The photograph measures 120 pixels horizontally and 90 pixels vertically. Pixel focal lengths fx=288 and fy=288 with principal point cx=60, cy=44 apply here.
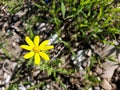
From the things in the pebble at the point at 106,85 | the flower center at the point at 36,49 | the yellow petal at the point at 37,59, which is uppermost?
the flower center at the point at 36,49

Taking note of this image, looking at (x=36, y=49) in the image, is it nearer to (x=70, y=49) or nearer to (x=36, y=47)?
(x=36, y=47)

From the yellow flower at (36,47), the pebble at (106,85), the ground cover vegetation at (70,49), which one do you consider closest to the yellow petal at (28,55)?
the yellow flower at (36,47)

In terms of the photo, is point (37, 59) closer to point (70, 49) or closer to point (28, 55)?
point (28, 55)

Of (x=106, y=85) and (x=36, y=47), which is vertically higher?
(x=36, y=47)

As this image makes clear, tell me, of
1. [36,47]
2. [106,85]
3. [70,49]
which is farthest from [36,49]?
[106,85]

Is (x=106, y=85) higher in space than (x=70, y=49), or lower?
lower

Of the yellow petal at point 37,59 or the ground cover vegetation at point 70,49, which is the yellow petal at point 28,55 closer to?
the yellow petal at point 37,59

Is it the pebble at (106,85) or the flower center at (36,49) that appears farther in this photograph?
the pebble at (106,85)

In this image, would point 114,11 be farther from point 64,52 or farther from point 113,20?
point 64,52

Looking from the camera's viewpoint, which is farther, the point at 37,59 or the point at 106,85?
the point at 106,85

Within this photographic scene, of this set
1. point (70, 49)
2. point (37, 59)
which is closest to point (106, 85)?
point (70, 49)

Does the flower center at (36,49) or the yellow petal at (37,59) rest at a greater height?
the flower center at (36,49)

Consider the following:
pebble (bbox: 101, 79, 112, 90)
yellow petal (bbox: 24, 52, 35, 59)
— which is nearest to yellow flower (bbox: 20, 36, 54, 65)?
yellow petal (bbox: 24, 52, 35, 59)

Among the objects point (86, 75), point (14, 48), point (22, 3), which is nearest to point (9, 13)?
point (22, 3)
